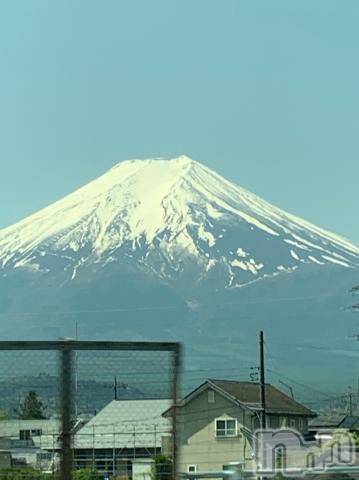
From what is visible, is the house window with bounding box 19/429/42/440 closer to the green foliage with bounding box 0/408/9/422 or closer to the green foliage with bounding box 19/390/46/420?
the green foliage with bounding box 19/390/46/420

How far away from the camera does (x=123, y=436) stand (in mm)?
8047

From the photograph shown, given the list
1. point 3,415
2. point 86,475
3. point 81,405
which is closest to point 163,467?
point 86,475

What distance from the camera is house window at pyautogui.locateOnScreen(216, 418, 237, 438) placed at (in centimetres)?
4698

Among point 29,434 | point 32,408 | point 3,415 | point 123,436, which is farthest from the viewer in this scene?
point 123,436

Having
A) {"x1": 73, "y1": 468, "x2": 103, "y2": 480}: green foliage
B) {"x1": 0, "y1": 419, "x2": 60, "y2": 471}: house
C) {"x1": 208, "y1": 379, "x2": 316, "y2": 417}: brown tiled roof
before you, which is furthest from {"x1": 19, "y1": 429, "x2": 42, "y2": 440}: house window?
{"x1": 208, "y1": 379, "x2": 316, "y2": 417}: brown tiled roof

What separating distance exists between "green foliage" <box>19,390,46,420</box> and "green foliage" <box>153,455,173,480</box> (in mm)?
806

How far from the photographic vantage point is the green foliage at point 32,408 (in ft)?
24.3

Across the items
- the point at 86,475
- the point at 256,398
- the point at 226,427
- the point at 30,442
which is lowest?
the point at 86,475

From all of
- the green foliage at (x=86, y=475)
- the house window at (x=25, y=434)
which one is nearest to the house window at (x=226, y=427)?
the house window at (x=25, y=434)

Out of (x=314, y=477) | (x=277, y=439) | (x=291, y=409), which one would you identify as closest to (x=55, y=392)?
(x=314, y=477)

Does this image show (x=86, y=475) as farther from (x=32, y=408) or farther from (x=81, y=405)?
(x=32, y=408)

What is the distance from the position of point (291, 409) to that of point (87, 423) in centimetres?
5609

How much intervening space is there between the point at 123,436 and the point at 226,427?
44.2 meters

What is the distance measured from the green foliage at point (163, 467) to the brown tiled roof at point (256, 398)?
160ft
